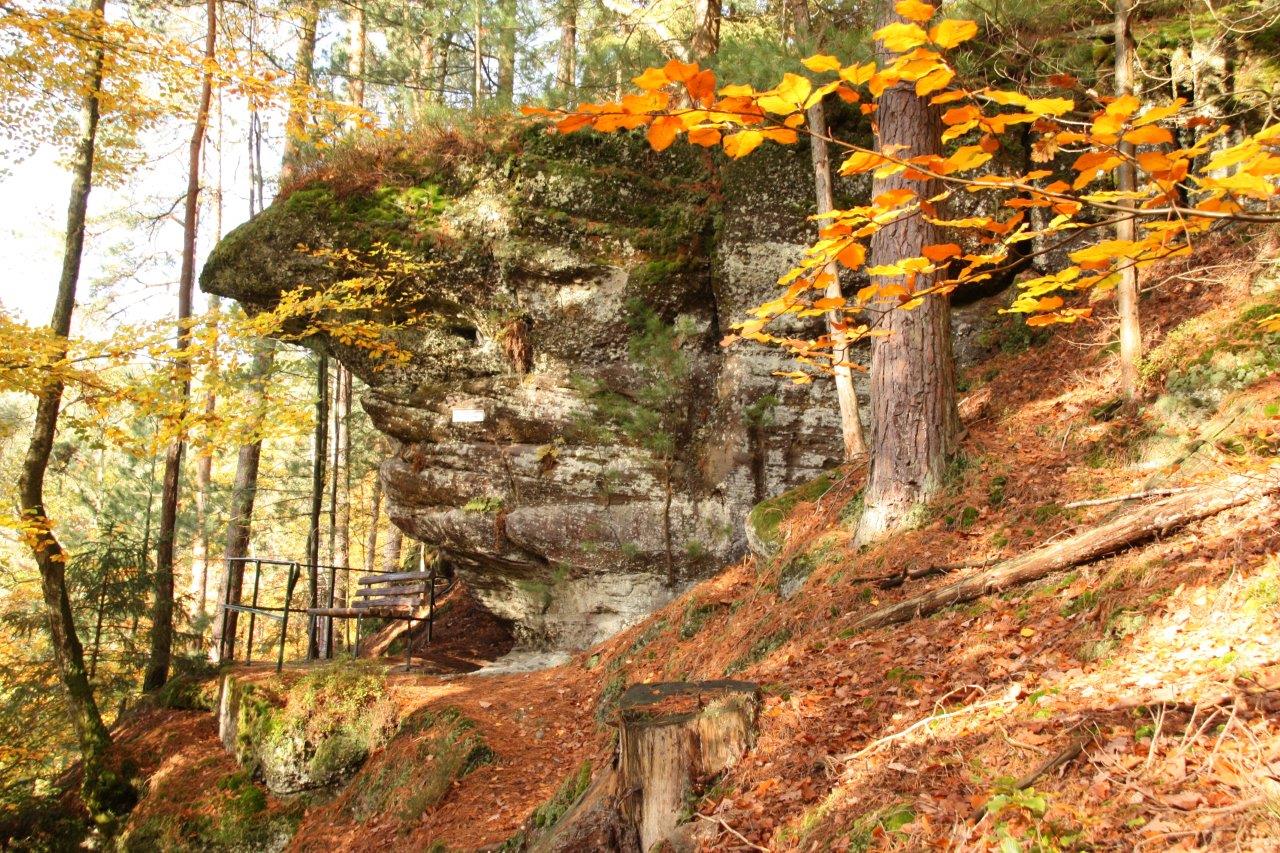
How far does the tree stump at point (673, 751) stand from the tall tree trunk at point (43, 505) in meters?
6.66

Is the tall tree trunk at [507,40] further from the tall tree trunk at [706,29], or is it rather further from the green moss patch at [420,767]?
the green moss patch at [420,767]

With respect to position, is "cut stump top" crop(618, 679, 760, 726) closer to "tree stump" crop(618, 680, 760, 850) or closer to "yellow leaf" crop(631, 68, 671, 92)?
"tree stump" crop(618, 680, 760, 850)

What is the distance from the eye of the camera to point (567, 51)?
1388 centimetres

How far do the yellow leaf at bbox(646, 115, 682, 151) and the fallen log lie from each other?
352cm

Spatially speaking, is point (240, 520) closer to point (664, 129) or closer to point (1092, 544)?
point (1092, 544)

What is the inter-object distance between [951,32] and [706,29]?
382 inches

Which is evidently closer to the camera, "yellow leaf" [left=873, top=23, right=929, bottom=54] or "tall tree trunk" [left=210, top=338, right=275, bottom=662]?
"yellow leaf" [left=873, top=23, right=929, bottom=54]

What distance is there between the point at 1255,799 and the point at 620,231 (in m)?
9.10

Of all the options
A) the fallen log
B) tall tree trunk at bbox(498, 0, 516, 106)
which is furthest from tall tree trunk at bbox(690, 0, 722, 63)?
the fallen log

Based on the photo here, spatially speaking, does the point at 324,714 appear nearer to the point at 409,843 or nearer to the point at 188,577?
the point at 409,843

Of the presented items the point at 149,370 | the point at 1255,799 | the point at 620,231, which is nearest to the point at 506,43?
the point at 620,231

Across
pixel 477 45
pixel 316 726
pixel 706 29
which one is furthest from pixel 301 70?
pixel 316 726

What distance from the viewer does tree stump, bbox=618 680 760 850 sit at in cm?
359

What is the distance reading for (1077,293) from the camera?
27.1ft
